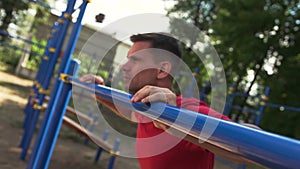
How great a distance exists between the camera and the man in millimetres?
938

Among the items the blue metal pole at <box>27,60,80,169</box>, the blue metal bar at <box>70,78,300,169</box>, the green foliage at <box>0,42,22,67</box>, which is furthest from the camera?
the green foliage at <box>0,42,22,67</box>

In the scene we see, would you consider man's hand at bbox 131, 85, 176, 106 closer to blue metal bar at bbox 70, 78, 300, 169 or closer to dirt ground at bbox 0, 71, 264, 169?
blue metal bar at bbox 70, 78, 300, 169

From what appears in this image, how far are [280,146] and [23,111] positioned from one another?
6934mm

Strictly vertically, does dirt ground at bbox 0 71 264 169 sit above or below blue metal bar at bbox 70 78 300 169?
below

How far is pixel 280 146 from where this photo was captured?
38 centimetres

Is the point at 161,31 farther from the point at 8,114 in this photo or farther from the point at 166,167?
the point at 8,114

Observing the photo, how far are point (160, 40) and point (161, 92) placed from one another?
364 mm

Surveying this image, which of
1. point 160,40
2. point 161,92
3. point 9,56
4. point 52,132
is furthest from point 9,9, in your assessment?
point 161,92

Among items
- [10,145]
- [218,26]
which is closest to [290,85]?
[218,26]

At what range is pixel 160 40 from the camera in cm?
114

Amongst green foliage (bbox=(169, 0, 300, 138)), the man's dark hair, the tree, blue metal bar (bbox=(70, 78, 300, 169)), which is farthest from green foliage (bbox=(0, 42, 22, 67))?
blue metal bar (bbox=(70, 78, 300, 169))

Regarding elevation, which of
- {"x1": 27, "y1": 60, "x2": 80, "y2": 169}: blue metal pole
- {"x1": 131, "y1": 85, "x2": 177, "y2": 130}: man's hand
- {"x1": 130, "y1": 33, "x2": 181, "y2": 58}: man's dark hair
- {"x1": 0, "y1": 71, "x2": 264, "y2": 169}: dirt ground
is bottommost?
{"x1": 0, "y1": 71, "x2": 264, "y2": 169}: dirt ground

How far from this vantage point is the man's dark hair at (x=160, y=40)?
113 cm

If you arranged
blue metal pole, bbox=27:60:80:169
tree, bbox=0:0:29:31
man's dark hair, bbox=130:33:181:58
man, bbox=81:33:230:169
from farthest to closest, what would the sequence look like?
tree, bbox=0:0:29:31
blue metal pole, bbox=27:60:80:169
man's dark hair, bbox=130:33:181:58
man, bbox=81:33:230:169
